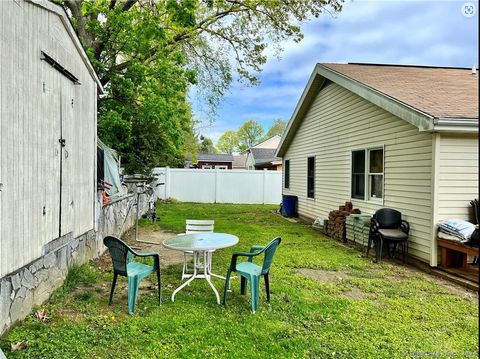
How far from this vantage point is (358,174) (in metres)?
8.66

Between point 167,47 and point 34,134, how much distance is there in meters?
8.99

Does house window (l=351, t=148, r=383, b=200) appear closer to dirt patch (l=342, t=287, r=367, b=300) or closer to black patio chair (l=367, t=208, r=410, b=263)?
black patio chair (l=367, t=208, r=410, b=263)

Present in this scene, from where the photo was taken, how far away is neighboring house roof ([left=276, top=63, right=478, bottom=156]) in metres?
5.58

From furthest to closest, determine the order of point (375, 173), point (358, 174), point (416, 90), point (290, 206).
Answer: point (290, 206) < point (358, 174) < point (375, 173) < point (416, 90)

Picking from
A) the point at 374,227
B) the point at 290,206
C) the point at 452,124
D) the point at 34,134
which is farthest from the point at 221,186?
the point at 34,134

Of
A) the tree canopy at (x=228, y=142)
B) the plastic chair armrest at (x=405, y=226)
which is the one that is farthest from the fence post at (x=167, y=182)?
the tree canopy at (x=228, y=142)

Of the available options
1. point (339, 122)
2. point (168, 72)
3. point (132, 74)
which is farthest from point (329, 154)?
point (132, 74)

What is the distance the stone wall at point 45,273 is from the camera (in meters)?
3.42

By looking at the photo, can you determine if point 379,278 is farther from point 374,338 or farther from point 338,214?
point 338,214

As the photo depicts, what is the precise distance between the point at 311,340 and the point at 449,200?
388cm

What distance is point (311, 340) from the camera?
11.3 feet

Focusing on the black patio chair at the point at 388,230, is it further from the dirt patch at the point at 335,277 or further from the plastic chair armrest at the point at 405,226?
the dirt patch at the point at 335,277

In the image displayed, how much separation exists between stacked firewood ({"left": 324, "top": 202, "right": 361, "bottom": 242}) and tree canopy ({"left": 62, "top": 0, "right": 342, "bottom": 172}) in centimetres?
575

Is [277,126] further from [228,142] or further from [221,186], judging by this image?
[221,186]
